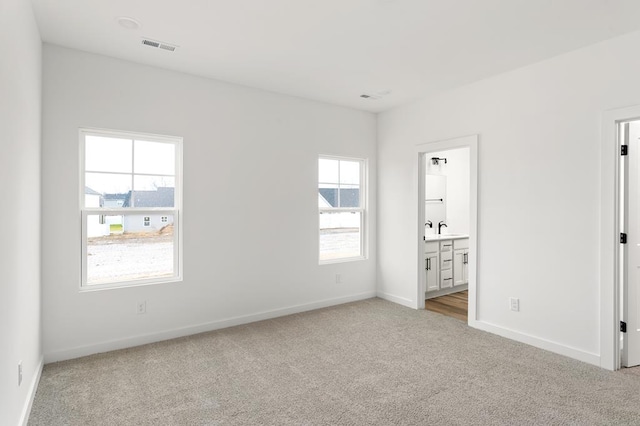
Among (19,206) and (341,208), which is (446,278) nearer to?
(341,208)

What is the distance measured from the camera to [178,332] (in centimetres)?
374

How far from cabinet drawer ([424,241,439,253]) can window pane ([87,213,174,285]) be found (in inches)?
130

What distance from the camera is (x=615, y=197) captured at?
2.98 meters

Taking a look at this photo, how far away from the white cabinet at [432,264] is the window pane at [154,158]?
11.3 feet

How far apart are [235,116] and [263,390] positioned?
281cm

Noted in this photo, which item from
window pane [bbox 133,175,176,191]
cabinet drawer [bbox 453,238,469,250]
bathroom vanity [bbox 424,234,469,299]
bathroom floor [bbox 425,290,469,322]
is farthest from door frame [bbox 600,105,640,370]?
window pane [bbox 133,175,176,191]

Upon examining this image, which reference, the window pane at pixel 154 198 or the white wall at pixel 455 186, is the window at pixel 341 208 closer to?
the white wall at pixel 455 186

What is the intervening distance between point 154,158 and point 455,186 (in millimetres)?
4873

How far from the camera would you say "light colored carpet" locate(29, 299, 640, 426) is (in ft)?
7.70

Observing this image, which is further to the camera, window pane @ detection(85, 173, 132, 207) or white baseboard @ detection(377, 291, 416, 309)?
white baseboard @ detection(377, 291, 416, 309)

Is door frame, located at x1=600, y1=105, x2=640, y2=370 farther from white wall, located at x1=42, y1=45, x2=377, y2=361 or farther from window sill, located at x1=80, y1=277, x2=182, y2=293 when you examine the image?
window sill, located at x1=80, y1=277, x2=182, y2=293

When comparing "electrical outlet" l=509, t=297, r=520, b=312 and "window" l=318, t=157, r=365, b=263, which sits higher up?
"window" l=318, t=157, r=365, b=263

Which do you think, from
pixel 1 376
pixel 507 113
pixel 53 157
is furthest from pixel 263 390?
pixel 507 113

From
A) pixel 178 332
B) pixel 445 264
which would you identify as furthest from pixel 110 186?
pixel 445 264
